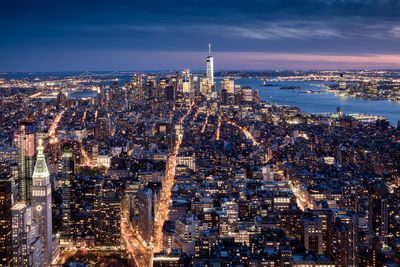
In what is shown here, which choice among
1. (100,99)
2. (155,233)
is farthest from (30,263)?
(100,99)

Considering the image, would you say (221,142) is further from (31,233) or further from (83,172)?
(31,233)

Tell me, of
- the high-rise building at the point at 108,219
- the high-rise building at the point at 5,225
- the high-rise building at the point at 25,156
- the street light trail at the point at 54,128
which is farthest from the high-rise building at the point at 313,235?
the street light trail at the point at 54,128

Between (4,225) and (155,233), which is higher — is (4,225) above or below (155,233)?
above

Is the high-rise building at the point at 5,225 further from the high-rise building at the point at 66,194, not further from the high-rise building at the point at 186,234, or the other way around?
the high-rise building at the point at 186,234

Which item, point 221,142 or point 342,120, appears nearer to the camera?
point 221,142

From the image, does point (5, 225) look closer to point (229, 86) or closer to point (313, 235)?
point (313, 235)

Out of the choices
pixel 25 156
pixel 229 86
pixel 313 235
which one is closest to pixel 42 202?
pixel 25 156
